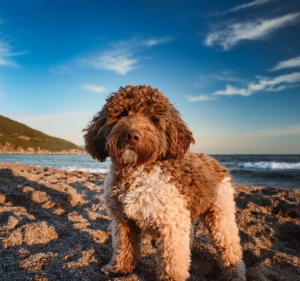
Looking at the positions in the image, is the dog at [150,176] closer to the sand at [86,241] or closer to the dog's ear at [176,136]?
the dog's ear at [176,136]

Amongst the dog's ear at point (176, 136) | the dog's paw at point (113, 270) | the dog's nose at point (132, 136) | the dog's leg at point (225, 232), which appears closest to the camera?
the dog's nose at point (132, 136)

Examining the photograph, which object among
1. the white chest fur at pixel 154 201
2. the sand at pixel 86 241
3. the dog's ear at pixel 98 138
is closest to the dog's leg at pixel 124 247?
the sand at pixel 86 241

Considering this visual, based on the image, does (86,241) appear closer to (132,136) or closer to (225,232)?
(225,232)

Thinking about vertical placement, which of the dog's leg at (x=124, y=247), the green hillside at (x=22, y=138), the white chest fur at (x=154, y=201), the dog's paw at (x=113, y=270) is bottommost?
the dog's paw at (x=113, y=270)

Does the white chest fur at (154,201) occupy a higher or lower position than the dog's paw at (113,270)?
higher

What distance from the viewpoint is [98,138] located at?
3373mm

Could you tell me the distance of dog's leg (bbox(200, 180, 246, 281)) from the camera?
3754 millimetres

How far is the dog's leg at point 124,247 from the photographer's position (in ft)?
11.6

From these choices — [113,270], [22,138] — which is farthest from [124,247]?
[22,138]

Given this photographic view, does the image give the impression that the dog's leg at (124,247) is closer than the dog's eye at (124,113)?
No

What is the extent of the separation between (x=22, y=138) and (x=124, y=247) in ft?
350

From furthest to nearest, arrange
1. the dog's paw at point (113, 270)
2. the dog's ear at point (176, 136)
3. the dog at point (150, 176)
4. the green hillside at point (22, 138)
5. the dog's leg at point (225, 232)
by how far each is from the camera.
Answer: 1. the green hillside at point (22, 138)
2. the dog's leg at point (225, 232)
3. the dog's paw at point (113, 270)
4. the dog's ear at point (176, 136)
5. the dog at point (150, 176)

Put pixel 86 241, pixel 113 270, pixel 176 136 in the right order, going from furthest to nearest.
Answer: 1. pixel 86 241
2. pixel 113 270
3. pixel 176 136

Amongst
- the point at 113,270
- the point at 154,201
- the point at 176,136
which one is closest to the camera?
the point at 154,201
